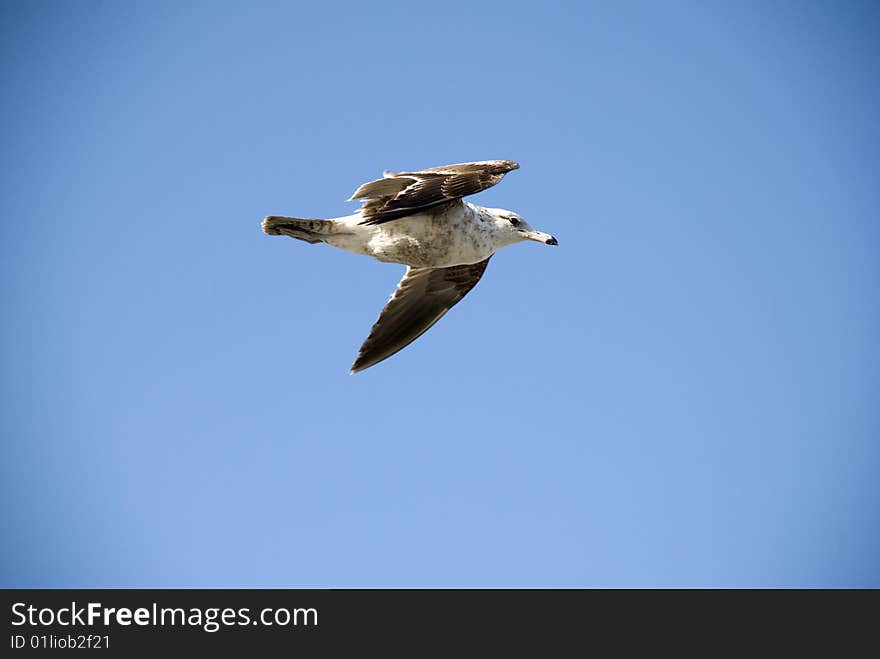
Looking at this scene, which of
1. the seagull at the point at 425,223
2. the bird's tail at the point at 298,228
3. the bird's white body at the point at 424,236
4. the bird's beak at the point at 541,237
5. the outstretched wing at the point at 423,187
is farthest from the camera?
the bird's beak at the point at 541,237

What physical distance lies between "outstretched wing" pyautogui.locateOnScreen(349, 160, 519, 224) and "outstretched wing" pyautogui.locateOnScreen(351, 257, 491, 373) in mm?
1872

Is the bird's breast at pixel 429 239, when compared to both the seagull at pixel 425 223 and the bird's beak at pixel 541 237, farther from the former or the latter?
the bird's beak at pixel 541 237

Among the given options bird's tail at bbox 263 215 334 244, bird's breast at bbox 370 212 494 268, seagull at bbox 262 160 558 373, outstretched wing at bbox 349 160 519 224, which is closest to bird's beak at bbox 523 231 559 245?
seagull at bbox 262 160 558 373

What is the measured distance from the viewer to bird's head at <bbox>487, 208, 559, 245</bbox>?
12227mm

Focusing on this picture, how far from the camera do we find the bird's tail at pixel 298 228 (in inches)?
448

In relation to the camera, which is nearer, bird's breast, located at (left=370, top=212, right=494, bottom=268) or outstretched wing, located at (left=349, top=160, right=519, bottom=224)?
outstretched wing, located at (left=349, top=160, right=519, bottom=224)

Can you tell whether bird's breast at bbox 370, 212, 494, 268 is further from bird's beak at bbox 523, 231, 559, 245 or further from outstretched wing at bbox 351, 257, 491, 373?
outstretched wing at bbox 351, 257, 491, 373

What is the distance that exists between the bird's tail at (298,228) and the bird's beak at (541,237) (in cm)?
224

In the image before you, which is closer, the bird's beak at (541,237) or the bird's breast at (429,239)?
the bird's breast at (429,239)

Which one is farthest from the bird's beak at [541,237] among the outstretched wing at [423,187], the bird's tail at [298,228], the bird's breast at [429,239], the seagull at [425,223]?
the bird's tail at [298,228]

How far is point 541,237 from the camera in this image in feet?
40.2

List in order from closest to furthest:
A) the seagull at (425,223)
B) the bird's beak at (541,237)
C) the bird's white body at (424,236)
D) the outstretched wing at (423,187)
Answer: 1. the outstretched wing at (423,187)
2. the seagull at (425,223)
3. the bird's white body at (424,236)
4. the bird's beak at (541,237)
